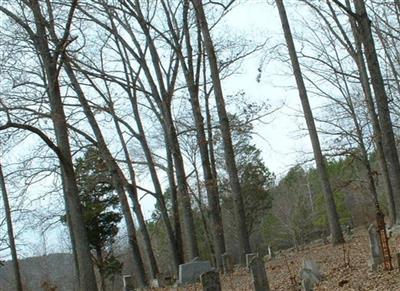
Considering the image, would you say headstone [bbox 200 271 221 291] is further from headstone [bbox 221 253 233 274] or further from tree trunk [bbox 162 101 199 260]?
tree trunk [bbox 162 101 199 260]

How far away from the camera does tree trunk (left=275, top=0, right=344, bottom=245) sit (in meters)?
19.0

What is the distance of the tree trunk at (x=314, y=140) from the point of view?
62.2ft

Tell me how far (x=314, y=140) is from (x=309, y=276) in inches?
431

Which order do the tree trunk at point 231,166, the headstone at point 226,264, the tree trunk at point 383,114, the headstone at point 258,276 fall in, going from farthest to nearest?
the tree trunk at point 231,166 < the headstone at point 226,264 < the tree trunk at point 383,114 < the headstone at point 258,276

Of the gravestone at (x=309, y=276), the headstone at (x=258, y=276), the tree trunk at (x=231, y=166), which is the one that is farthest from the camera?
the tree trunk at (x=231, y=166)

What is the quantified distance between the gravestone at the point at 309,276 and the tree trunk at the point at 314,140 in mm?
8888

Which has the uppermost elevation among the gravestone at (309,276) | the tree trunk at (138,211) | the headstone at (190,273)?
the tree trunk at (138,211)

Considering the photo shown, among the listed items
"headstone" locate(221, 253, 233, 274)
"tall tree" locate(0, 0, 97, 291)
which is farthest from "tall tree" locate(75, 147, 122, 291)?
"tall tree" locate(0, 0, 97, 291)

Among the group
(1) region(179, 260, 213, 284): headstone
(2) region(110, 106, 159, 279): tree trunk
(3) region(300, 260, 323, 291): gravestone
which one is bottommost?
(3) region(300, 260, 323, 291): gravestone

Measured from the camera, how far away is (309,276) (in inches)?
372

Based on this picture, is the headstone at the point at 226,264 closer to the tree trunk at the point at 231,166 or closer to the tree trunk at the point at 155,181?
the tree trunk at the point at 231,166

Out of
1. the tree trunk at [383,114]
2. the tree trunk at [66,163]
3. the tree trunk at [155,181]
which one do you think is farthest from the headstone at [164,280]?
the tree trunk at [383,114]

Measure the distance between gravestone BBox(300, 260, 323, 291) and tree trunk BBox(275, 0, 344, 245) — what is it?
29.2ft

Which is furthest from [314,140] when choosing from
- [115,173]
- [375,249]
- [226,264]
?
[375,249]
